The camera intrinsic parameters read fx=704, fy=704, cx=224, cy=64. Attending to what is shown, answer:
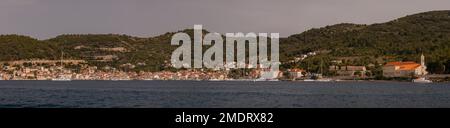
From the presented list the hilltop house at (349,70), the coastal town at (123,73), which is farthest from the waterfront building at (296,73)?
the hilltop house at (349,70)

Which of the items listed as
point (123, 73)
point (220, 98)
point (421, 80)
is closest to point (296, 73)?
point (421, 80)

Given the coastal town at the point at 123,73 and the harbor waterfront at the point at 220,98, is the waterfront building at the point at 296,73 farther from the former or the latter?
the harbor waterfront at the point at 220,98

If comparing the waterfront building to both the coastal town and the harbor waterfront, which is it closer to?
the coastal town

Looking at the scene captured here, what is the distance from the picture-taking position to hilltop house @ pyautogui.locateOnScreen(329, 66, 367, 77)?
149 meters

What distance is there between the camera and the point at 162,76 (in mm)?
177000

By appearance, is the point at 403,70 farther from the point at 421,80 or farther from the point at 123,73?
the point at 123,73

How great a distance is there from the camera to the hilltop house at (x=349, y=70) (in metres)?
149

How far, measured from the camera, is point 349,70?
15438cm

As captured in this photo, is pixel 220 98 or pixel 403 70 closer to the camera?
pixel 220 98

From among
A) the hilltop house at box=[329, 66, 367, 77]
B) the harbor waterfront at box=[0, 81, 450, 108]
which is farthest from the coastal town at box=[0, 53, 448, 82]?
the harbor waterfront at box=[0, 81, 450, 108]

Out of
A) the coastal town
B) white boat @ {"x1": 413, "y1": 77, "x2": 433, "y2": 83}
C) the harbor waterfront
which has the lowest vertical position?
the harbor waterfront
